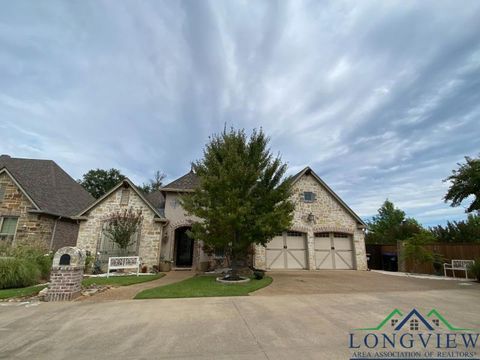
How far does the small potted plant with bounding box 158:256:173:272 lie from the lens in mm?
Result: 14422

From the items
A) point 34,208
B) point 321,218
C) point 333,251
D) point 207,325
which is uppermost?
point 321,218

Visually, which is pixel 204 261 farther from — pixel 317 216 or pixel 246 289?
pixel 317 216

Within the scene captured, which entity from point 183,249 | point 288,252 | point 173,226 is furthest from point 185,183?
point 288,252

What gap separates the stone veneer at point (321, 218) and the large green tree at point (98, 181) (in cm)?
3305

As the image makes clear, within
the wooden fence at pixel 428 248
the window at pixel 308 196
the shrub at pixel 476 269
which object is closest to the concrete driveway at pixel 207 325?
the shrub at pixel 476 269

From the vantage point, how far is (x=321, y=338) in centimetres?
419

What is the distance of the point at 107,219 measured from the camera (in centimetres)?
1441

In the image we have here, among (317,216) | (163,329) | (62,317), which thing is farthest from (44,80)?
(317,216)

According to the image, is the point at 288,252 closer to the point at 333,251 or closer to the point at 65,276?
the point at 333,251

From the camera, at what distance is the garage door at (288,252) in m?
15.8

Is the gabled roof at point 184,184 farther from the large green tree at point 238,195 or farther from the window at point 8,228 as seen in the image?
the window at point 8,228

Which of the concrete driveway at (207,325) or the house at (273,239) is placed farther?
the house at (273,239)

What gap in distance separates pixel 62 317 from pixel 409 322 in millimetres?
7623

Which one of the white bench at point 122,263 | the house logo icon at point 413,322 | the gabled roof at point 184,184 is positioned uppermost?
the gabled roof at point 184,184
